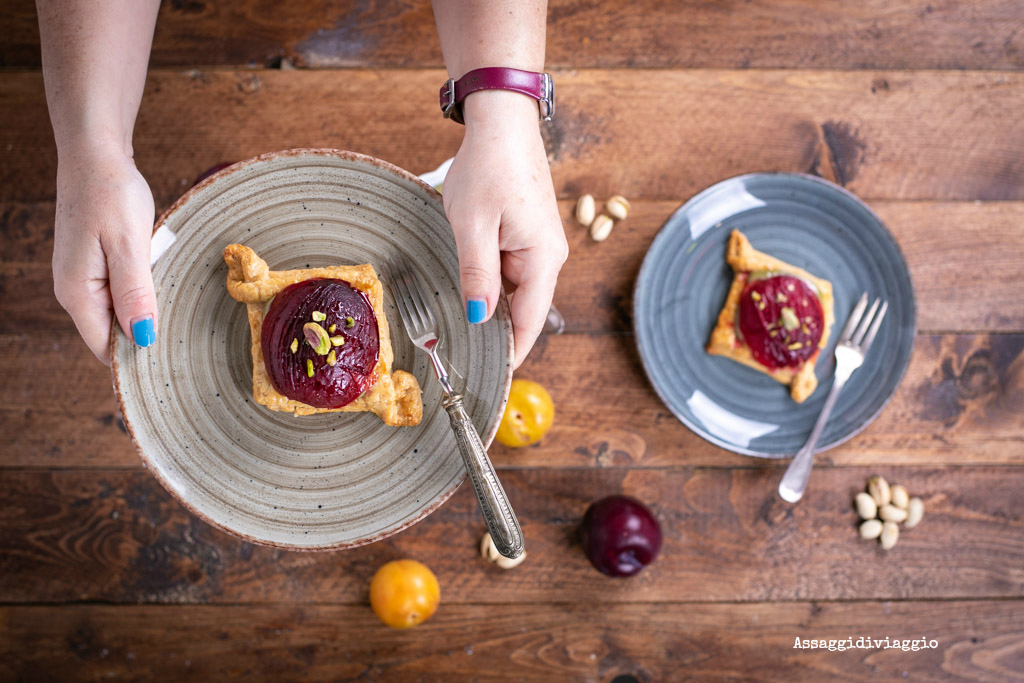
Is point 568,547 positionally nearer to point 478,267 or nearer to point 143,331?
point 478,267

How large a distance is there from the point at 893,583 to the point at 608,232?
62.4 inches

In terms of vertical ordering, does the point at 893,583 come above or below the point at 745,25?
below

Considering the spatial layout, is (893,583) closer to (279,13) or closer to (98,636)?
(98,636)

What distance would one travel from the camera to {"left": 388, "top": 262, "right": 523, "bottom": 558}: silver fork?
1483mm

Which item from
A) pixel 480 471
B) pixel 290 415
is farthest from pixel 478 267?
pixel 290 415

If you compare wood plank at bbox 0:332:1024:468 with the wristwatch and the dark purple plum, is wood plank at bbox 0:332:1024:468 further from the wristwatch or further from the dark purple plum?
the wristwatch

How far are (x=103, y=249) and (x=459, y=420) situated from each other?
2.99 ft

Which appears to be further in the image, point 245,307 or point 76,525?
point 76,525

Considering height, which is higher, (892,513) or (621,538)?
(892,513)

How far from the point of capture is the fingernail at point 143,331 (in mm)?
1433

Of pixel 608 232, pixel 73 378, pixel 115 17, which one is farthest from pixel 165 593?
pixel 608 232

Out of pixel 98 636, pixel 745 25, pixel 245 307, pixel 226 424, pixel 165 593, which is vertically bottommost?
pixel 98 636

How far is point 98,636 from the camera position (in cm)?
214

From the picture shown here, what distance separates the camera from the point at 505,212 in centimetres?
147
